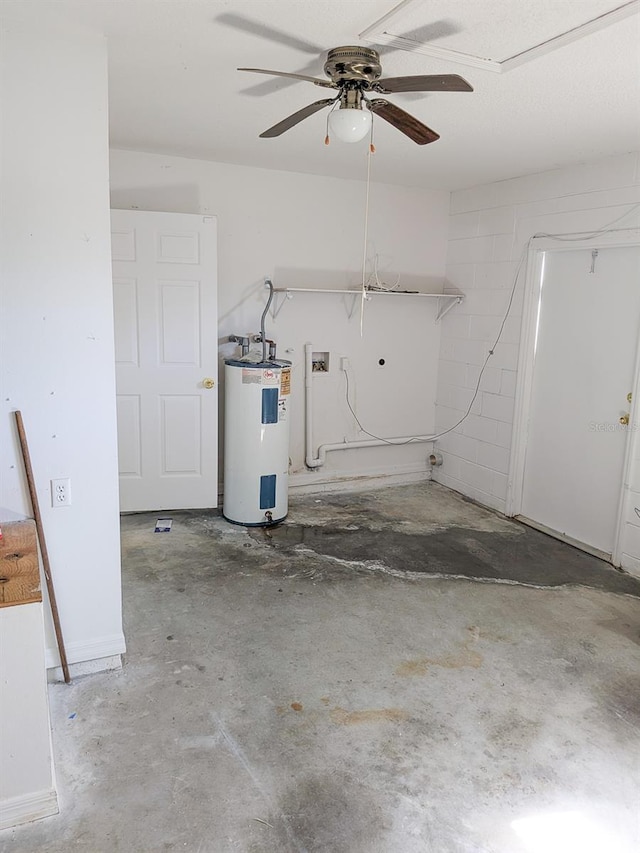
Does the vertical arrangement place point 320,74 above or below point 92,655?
above

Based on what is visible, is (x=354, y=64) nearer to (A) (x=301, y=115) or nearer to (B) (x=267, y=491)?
(A) (x=301, y=115)

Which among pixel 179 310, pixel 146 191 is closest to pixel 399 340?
pixel 179 310

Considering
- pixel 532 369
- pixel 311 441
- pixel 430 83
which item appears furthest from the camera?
pixel 311 441

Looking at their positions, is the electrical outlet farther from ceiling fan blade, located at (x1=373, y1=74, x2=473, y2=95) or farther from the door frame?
the door frame

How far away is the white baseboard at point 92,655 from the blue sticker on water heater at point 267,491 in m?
1.72

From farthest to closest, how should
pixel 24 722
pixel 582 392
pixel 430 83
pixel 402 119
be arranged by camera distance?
pixel 582 392, pixel 402 119, pixel 430 83, pixel 24 722

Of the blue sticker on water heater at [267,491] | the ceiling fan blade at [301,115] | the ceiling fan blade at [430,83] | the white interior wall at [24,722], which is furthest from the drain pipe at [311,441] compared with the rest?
the white interior wall at [24,722]

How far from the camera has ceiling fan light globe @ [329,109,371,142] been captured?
2141mm

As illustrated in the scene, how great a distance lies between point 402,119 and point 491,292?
2742 millimetres

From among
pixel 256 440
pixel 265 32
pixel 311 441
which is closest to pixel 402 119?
pixel 265 32

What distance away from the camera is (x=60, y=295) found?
2.30 metres

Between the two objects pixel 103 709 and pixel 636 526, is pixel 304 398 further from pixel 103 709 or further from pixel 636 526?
pixel 103 709

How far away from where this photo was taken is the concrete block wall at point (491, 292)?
13.1 ft

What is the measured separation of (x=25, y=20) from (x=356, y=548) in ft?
10.4
